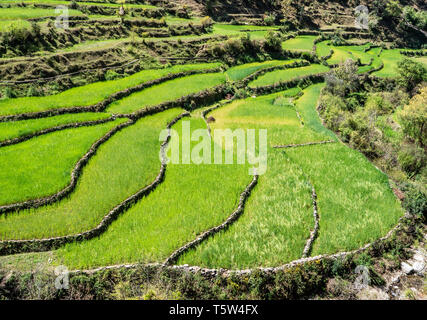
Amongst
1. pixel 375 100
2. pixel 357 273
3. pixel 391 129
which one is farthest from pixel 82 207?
pixel 375 100

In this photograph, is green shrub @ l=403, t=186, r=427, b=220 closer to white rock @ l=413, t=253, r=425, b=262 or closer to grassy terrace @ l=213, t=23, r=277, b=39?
white rock @ l=413, t=253, r=425, b=262

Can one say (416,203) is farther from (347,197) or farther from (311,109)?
(311,109)

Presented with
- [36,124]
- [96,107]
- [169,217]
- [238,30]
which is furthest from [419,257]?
[238,30]

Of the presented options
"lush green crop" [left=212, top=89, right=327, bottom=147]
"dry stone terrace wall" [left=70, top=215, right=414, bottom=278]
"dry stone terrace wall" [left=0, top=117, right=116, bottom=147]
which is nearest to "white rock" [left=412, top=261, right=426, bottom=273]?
"dry stone terrace wall" [left=70, top=215, right=414, bottom=278]

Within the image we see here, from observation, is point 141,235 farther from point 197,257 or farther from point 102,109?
point 102,109

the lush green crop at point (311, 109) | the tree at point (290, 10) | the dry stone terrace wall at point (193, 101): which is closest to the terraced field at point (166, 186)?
the dry stone terrace wall at point (193, 101)

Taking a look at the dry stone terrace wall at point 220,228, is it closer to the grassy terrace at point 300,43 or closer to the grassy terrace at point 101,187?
the grassy terrace at point 101,187
